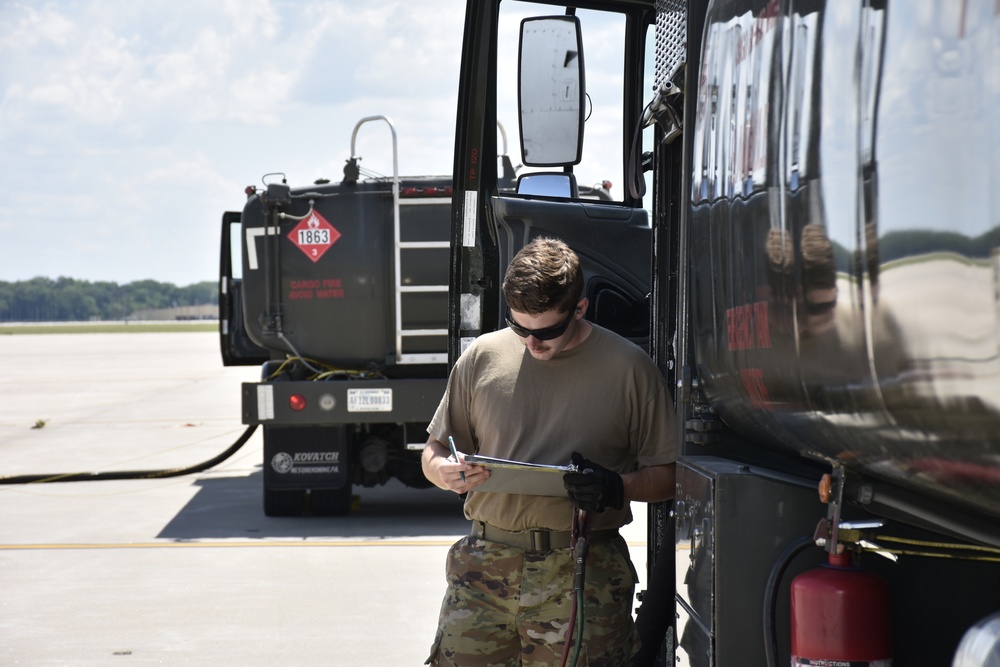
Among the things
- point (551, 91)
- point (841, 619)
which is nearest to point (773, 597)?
point (841, 619)

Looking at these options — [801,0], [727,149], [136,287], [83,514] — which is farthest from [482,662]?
[136,287]

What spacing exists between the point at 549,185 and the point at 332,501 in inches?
213

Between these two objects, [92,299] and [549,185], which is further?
[92,299]

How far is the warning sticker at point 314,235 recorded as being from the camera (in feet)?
29.6

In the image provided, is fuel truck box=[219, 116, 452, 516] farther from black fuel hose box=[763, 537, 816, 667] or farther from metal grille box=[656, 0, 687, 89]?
black fuel hose box=[763, 537, 816, 667]

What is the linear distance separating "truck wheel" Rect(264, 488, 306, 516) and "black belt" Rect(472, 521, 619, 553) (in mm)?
6293

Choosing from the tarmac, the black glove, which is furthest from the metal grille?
the tarmac

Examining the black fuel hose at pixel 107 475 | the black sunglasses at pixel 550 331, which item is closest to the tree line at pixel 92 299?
the black fuel hose at pixel 107 475

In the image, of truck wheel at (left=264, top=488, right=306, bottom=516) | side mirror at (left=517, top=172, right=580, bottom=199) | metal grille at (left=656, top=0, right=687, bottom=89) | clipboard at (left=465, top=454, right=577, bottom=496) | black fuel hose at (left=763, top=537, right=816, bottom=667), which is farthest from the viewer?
truck wheel at (left=264, top=488, right=306, bottom=516)

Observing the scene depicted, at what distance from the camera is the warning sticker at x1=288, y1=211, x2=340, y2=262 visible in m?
9.03

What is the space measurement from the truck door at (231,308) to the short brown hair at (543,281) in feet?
23.7

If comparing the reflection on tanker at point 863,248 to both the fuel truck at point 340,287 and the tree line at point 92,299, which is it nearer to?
the fuel truck at point 340,287

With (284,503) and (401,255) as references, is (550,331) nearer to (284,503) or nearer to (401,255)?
(401,255)

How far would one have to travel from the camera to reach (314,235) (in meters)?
9.03
